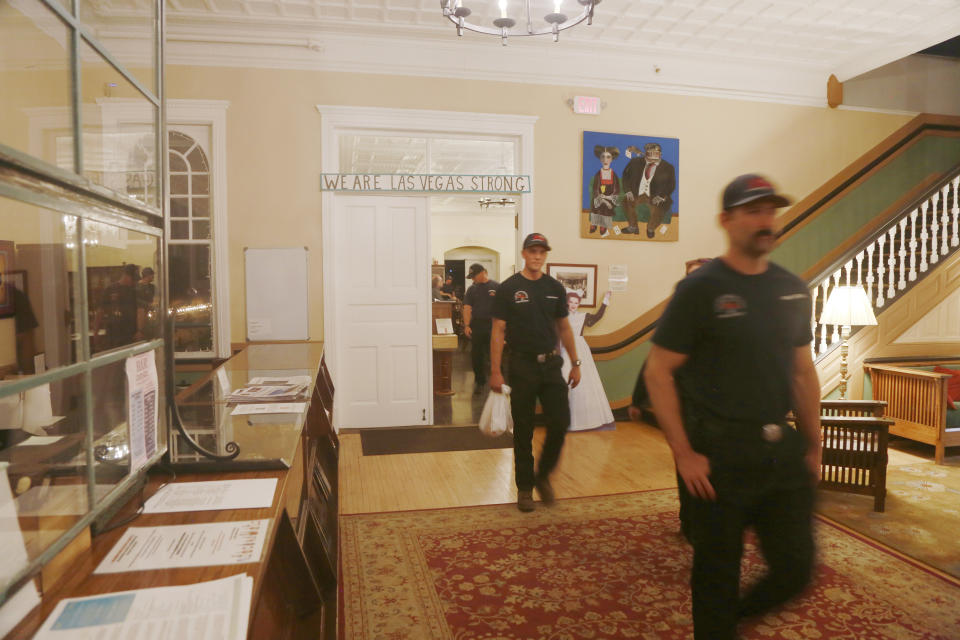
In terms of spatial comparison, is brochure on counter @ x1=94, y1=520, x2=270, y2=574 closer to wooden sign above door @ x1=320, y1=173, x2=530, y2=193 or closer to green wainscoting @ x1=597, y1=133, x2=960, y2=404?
wooden sign above door @ x1=320, y1=173, x2=530, y2=193

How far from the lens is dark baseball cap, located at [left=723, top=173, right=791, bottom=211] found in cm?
182

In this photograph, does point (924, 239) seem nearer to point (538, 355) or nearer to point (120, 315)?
point (538, 355)

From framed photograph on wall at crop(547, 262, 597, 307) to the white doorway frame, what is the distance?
121cm

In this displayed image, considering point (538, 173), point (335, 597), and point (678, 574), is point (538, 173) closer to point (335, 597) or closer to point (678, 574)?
point (678, 574)

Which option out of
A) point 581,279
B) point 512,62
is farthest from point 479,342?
point 512,62

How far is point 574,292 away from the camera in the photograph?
6242 millimetres

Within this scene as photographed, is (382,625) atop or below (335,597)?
below

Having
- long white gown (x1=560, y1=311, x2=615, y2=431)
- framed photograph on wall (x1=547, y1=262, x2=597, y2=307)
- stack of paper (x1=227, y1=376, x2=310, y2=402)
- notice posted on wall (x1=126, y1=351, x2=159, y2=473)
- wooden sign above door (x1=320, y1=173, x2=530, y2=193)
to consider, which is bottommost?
long white gown (x1=560, y1=311, x2=615, y2=431)

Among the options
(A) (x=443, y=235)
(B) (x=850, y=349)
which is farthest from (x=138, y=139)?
(A) (x=443, y=235)

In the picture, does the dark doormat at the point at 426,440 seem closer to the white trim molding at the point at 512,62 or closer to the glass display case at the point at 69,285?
the white trim molding at the point at 512,62

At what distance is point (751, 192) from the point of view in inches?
71.6

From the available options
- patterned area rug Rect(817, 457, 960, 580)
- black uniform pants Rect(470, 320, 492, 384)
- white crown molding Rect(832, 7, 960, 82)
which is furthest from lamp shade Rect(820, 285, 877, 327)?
black uniform pants Rect(470, 320, 492, 384)

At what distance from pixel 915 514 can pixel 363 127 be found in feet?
17.6

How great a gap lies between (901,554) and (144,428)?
3.60 m
